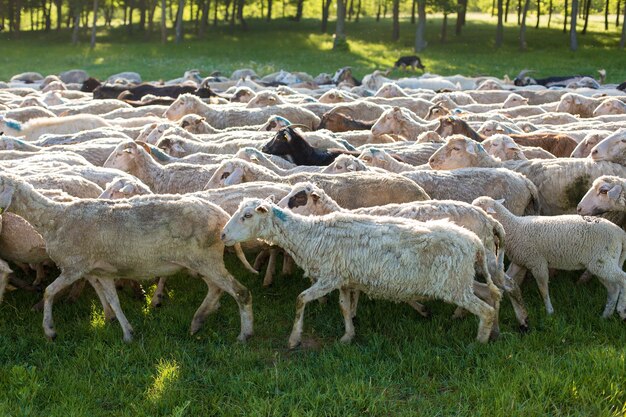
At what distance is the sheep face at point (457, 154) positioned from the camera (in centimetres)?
904

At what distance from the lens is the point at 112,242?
626 centimetres

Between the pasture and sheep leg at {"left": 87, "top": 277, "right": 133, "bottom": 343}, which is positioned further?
sheep leg at {"left": 87, "top": 277, "right": 133, "bottom": 343}

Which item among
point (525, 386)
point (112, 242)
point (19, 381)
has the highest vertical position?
point (112, 242)

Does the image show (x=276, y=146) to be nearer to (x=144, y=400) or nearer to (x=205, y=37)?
(x=144, y=400)

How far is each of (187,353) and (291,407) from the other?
1276 millimetres

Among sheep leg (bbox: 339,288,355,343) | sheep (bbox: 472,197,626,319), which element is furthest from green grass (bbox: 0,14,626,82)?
sheep leg (bbox: 339,288,355,343)

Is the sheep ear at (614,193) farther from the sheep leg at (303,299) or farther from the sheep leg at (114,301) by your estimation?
the sheep leg at (114,301)

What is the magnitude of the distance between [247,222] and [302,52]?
3611 centimetres

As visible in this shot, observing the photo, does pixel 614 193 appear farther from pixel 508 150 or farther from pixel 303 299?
pixel 303 299

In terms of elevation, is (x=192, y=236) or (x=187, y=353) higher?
(x=192, y=236)

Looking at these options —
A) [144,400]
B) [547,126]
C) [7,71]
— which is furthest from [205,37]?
[144,400]

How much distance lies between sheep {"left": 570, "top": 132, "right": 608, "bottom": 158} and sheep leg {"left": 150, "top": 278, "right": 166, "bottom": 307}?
5499 millimetres

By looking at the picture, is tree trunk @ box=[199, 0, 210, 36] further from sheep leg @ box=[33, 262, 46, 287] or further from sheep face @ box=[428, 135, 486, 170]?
sheep leg @ box=[33, 262, 46, 287]

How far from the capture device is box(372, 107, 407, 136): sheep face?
11905 millimetres
